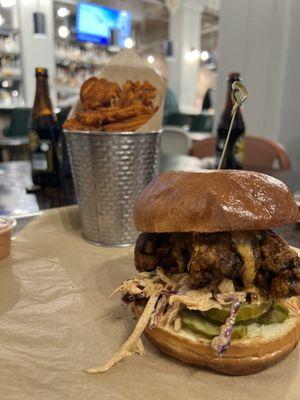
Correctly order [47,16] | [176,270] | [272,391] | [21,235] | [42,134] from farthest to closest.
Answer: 1. [47,16]
2. [42,134]
3. [21,235]
4. [176,270]
5. [272,391]

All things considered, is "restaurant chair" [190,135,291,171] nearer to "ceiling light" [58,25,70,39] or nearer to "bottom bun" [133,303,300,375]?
"bottom bun" [133,303,300,375]

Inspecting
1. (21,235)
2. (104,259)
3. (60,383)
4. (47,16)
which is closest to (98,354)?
(60,383)

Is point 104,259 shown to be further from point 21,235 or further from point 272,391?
point 272,391

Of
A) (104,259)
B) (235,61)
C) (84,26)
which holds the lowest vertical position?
(104,259)

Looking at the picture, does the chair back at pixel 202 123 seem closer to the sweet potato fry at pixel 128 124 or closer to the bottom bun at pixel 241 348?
the sweet potato fry at pixel 128 124

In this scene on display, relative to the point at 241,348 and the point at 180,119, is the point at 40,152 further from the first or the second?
the point at 180,119

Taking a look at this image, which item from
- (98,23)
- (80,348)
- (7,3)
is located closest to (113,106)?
(80,348)

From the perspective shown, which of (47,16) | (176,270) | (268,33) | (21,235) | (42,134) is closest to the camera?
(176,270)

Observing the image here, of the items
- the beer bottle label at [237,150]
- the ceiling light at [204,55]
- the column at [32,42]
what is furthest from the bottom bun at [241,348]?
the ceiling light at [204,55]
